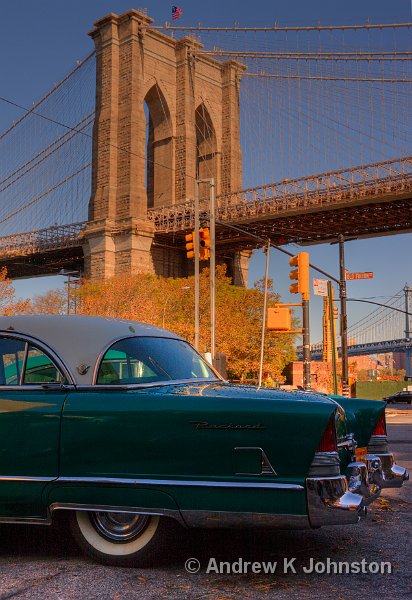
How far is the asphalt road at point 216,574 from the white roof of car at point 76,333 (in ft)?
3.90

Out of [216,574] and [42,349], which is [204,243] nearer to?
[42,349]

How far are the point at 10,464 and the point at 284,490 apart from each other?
5.76ft

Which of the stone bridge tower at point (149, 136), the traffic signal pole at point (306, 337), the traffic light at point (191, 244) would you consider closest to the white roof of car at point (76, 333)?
the traffic signal pole at point (306, 337)

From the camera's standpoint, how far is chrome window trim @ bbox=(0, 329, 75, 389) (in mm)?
4691

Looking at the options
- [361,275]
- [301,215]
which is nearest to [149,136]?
[301,215]

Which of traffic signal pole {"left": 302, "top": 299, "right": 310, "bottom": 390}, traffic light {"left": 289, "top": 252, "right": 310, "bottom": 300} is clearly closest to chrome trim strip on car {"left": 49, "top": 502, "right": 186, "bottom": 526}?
traffic light {"left": 289, "top": 252, "right": 310, "bottom": 300}

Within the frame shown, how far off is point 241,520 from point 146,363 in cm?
132

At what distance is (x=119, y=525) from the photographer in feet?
14.7

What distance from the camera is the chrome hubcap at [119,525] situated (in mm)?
4410

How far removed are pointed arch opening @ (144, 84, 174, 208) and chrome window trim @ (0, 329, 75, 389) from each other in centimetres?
6764

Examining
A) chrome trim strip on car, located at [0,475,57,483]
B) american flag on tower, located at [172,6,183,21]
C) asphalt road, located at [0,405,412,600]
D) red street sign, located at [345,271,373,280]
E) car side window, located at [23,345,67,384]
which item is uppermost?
american flag on tower, located at [172,6,183,21]

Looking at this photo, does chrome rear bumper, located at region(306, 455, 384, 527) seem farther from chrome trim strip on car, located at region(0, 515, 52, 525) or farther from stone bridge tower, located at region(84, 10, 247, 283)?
stone bridge tower, located at region(84, 10, 247, 283)

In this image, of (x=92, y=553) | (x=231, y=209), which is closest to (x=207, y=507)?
A: (x=92, y=553)

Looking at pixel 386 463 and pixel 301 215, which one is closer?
pixel 386 463
